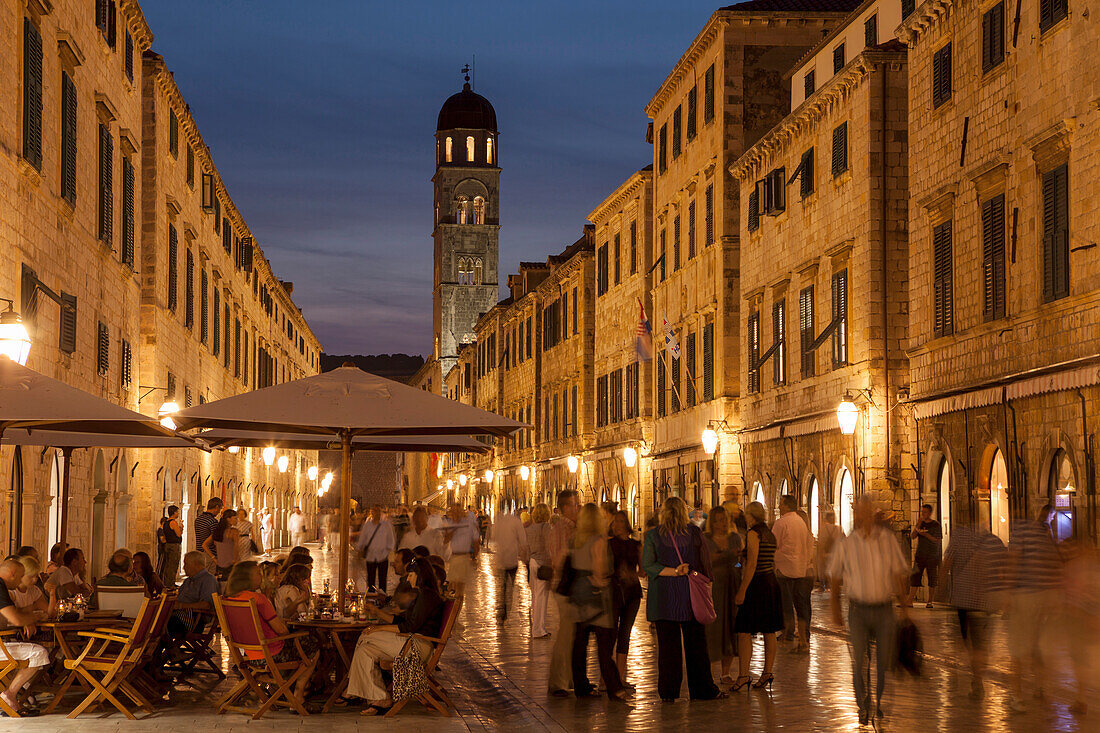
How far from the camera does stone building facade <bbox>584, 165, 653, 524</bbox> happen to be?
138ft

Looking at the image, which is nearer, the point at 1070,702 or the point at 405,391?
the point at 1070,702

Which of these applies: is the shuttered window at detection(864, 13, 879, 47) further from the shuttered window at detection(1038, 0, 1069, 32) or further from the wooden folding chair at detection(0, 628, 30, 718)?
the wooden folding chair at detection(0, 628, 30, 718)

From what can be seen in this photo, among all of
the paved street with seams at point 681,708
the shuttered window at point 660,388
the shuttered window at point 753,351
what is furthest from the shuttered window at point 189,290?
the paved street with seams at point 681,708

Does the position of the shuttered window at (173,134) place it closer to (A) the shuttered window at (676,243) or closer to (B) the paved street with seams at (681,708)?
(A) the shuttered window at (676,243)

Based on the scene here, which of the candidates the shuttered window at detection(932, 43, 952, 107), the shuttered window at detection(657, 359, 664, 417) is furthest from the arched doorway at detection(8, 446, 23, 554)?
the shuttered window at detection(657, 359, 664, 417)

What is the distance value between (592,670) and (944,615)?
24.2 feet

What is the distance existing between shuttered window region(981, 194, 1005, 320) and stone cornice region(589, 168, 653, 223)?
2154 centimetres

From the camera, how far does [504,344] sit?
66750 mm

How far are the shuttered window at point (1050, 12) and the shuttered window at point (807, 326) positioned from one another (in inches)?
390

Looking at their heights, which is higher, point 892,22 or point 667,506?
point 892,22

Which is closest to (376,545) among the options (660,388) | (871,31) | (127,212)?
(127,212)

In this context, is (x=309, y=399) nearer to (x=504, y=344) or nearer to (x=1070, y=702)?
(x=1070, y=702)

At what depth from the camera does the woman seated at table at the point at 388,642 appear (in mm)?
11977

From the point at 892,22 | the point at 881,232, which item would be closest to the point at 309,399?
the point at 881,232
